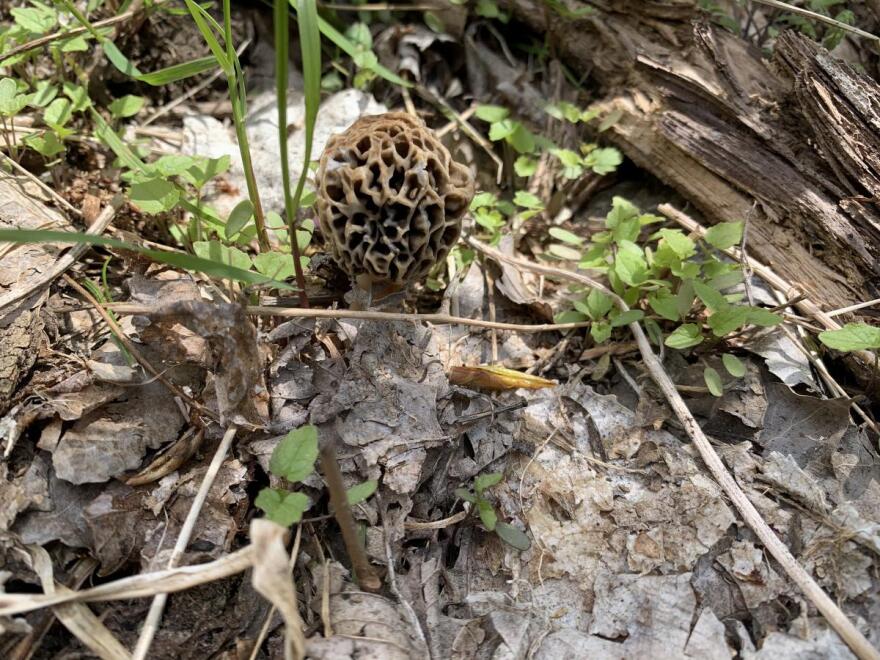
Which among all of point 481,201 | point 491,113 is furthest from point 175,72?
point 491,113

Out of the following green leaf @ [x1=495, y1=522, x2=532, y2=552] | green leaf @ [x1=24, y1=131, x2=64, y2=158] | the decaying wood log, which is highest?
the decaying wood log

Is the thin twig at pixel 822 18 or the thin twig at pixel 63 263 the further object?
the thin twig at pixel 822 18

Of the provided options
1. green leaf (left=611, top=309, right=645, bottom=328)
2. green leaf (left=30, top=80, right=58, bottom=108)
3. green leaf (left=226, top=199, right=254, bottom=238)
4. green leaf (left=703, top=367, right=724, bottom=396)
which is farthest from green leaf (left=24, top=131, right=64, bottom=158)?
green leaf (left=703, top=367, right=724, bottom=396)

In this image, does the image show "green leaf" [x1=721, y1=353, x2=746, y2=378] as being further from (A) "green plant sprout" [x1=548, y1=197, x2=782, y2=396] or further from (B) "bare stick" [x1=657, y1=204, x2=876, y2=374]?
(B) "bare stick" [x1=657, y1=204, x2=876, y2=374]

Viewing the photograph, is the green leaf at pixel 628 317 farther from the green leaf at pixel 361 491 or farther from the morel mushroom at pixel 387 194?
the green leaf at pixel 361 491

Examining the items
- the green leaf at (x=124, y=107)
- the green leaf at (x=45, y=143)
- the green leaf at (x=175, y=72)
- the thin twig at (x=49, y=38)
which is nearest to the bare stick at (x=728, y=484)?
the green leaf at (x=175, y=72)

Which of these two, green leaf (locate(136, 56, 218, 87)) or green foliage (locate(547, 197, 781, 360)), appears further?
green leaf (locate(136, 56, 218, 87))

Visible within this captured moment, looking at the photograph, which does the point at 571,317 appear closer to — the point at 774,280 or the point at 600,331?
the point at 600,331
